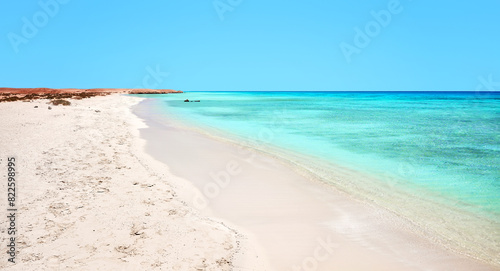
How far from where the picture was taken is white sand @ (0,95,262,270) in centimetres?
438

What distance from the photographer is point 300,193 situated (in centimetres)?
784

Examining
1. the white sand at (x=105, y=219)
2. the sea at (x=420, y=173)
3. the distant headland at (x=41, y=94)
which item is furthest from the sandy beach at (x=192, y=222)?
the distant headland at (x=41, y=94)

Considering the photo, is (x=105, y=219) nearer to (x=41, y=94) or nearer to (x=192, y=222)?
(x=192, y=222)

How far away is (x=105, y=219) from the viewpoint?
5605 mm

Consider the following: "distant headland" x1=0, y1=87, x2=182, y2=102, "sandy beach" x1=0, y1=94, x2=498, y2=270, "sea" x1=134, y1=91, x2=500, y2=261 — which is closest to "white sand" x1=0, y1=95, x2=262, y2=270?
"sandy beach" x1=0, y1=94, x2=498, y2=270

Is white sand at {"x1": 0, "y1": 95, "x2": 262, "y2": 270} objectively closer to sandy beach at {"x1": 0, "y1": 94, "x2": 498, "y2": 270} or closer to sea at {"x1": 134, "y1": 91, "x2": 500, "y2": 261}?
sandy beach at {"x1": 0, "y1": 94, "x2": 498, "y2": 270}

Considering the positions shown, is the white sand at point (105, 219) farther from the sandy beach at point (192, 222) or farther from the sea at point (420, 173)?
the sea at point (420, 173)

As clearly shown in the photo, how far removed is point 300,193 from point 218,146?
6838mm

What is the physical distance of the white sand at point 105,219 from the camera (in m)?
4.38

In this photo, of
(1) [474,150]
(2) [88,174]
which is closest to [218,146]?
(2) [88,174]

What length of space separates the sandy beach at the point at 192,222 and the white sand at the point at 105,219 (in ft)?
0.07

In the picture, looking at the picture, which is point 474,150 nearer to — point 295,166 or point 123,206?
point 295,166

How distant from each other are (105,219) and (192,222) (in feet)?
5.06

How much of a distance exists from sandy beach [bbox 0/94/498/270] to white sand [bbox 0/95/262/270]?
2cm
